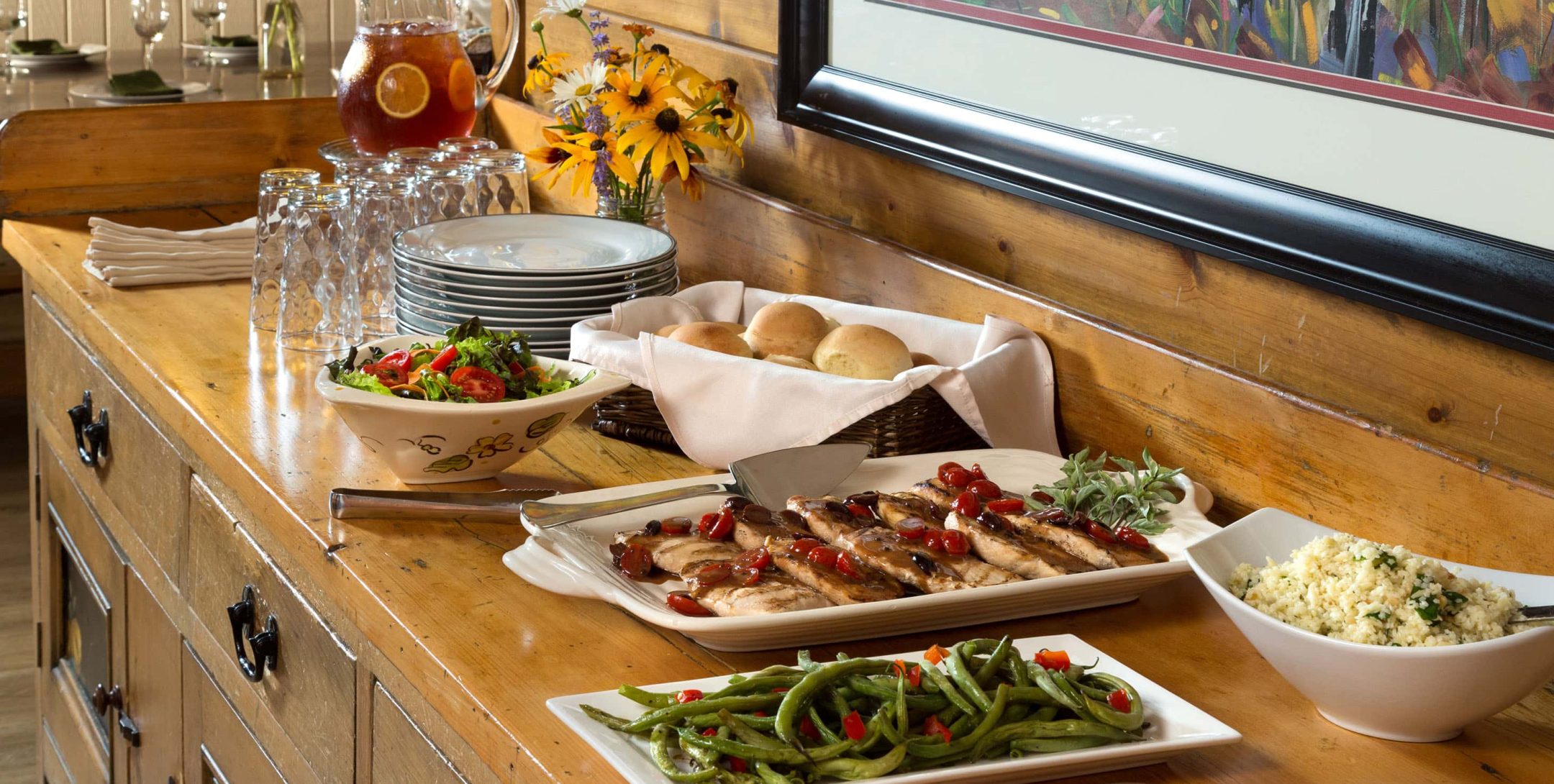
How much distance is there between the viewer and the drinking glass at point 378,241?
1.68m

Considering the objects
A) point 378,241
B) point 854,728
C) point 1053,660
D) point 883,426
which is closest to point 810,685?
point 854,728

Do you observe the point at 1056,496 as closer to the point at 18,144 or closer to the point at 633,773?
the point at 633,773

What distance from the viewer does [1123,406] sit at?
51.4 inches

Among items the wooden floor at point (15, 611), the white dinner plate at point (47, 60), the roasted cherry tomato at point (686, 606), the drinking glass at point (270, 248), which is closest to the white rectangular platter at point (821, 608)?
the roasted cherry tomato at point (686, 606)

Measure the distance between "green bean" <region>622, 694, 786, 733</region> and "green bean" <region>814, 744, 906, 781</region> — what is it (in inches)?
2.3

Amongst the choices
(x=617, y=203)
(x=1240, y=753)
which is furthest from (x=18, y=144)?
(x=1240, y=753)

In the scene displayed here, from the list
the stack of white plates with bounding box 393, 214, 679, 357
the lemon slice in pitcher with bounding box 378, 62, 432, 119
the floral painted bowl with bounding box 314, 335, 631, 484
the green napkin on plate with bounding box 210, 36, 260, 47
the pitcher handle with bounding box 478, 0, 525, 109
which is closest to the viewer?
the floral painted bowl with bounding box 314, 335, 631, 484

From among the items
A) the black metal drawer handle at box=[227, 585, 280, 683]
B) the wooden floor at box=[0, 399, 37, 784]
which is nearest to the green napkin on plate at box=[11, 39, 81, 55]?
the wooden floor at box=[0, 399, 37, 784]

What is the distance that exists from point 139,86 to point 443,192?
2.77ft

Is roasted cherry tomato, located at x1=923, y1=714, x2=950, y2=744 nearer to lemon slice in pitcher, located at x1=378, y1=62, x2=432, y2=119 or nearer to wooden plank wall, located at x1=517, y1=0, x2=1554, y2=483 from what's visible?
wooden plank wall, located at x1=517, y1=0, x2=1554, y2=483

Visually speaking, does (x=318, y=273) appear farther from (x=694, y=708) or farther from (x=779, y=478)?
(x=694, y=708)

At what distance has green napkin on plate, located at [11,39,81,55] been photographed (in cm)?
318

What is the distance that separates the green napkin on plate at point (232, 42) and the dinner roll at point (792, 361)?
2427 millimetres

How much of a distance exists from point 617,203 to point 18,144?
89cm
